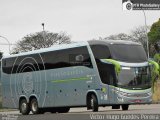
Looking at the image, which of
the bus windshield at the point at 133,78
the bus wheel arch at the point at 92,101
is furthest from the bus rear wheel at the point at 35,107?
the bus windshield at the point at 133,78

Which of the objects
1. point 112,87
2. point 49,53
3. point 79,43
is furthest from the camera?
point 49,53

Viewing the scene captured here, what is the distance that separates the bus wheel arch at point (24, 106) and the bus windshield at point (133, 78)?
8.05 metres

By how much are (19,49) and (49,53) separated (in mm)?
77247

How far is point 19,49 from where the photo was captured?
109 m

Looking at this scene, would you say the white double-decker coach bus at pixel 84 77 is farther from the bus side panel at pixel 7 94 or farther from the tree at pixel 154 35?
the tree at pixel 154 35

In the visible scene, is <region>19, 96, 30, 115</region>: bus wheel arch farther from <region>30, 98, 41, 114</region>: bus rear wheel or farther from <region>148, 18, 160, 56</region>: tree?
<region>148, 18, 160, 56</region>: tree

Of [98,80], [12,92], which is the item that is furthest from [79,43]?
[12,92]

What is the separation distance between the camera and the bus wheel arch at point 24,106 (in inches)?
1358

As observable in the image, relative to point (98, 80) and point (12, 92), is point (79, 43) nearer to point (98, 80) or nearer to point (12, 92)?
point (98, 80)

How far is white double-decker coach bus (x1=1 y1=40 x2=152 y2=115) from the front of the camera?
28.8 metres

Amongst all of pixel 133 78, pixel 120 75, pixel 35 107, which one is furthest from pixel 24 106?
pixel 133 78

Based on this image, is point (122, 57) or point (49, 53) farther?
point (49, 53)

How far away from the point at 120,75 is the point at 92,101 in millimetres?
2198

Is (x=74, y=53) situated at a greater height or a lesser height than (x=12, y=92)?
greater
